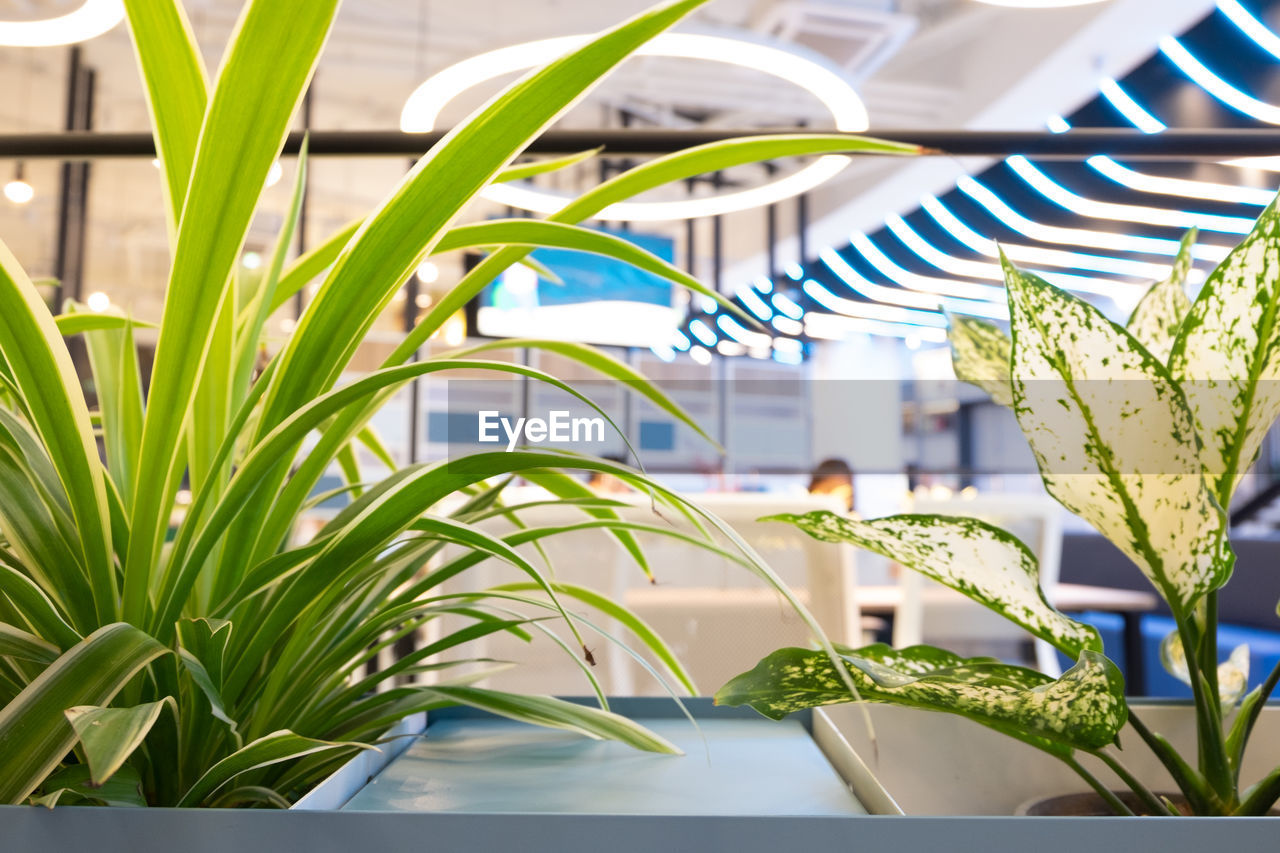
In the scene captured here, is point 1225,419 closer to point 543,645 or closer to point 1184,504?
point 1184,504

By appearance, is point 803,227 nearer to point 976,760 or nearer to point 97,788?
point 976,760

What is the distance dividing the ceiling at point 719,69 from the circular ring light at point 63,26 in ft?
4.28

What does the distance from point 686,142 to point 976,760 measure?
0.42m

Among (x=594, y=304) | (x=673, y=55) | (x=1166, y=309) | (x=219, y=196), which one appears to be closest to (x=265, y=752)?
(x=219, y=196)

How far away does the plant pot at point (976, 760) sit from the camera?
0.49 meters

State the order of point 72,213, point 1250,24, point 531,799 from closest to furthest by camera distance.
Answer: point 531,799 → point 1250,24 → point 72,213

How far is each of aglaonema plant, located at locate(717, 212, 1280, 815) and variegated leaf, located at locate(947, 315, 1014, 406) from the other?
0.11m

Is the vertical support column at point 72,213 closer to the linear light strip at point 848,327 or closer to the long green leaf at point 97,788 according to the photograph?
the long green leaf at point 97,788

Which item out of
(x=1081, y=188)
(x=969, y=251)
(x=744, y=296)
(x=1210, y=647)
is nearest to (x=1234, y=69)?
(x=1081, y=188)

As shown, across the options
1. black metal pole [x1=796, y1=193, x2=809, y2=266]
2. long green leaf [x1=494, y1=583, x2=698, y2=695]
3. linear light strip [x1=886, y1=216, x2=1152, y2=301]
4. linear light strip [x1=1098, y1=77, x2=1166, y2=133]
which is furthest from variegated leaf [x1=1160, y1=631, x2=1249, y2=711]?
linear light strip [x1=886, y1=216, x2=1152, y2=301]

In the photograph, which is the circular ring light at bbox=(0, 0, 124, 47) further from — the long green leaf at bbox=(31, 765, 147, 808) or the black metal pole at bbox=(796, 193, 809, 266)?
the black metal pole at bbox=(796, 193, 809, 266)

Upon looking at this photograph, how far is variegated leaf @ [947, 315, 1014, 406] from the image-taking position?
49 centimetres

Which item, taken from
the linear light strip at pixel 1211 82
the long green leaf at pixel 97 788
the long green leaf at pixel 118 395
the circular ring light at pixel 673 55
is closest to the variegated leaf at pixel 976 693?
the long green leaf at pixel 97 788

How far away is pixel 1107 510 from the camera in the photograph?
372 mm
